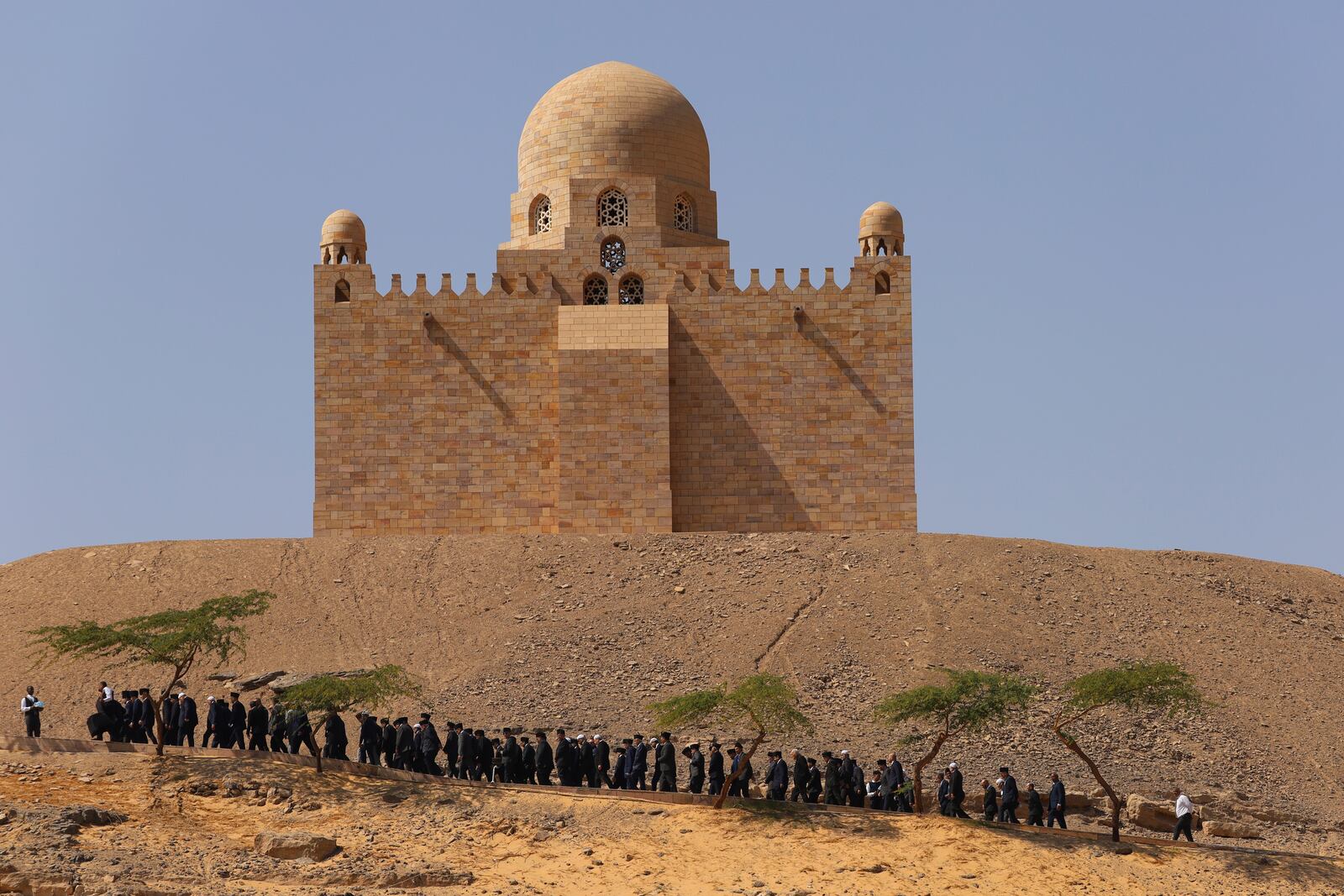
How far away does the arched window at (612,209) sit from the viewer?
44406 mm

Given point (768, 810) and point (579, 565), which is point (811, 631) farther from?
point (768, 810)

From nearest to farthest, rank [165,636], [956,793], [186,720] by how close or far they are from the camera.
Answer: [956,793] → [186,720] → [165,636]

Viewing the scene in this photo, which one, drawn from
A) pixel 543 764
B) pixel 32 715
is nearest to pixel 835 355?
pixel 543 764

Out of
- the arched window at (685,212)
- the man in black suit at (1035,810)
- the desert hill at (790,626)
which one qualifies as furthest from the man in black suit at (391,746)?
the arched window at (685,212)

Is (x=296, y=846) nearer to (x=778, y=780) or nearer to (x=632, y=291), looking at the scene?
(x=778, y=780)

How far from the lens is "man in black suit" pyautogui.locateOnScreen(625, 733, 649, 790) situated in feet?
94.4

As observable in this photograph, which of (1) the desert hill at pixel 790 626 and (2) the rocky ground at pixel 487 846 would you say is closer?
(2) the rocky ground at pixel 487 846

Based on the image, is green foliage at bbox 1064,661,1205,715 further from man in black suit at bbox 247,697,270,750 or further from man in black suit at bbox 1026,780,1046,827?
man in black suit at bbox 247,697,270,750

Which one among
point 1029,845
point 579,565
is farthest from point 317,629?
point 1029,845

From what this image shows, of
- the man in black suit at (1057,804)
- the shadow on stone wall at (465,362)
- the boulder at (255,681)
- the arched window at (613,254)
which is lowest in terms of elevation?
the man in black suit at (1057,804)

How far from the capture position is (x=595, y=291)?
4378cm

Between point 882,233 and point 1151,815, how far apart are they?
16.4 m

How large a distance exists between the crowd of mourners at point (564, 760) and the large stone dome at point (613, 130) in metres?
17.4

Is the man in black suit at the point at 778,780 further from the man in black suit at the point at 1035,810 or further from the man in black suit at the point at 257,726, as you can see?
the man in black suit at the point at 257,726
